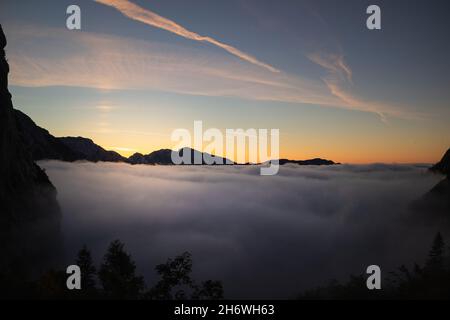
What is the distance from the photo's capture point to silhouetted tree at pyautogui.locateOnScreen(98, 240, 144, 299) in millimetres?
34344

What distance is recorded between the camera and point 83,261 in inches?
2194

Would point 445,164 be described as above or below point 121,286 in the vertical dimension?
above

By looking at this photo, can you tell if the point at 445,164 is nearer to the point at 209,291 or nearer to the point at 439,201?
the point at 439,201

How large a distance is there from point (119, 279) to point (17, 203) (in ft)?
152

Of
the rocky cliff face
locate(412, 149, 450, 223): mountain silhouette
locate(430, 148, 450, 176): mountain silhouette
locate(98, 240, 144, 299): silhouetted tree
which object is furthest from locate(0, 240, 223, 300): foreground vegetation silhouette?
locate(430, 148, 450, 176): mountain silhouette

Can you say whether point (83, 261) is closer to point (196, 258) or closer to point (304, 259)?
point (196, 258)

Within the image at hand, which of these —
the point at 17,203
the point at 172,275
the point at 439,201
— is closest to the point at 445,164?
the point at 439,201

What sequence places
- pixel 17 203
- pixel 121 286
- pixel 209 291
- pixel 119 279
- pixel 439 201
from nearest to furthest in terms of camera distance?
pixel 209 291
pixel 121 286
pixel 119 279
pixel 17 203
pixel 439 201

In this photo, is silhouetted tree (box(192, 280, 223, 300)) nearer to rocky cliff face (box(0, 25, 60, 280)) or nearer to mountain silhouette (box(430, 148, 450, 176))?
rocky cliff face (box(0, 25, 60, 280))

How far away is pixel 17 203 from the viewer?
2571 inches

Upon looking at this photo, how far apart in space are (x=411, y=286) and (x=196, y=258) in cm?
16668

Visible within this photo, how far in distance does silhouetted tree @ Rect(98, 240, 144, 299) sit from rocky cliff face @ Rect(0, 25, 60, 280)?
2476 centimetres
